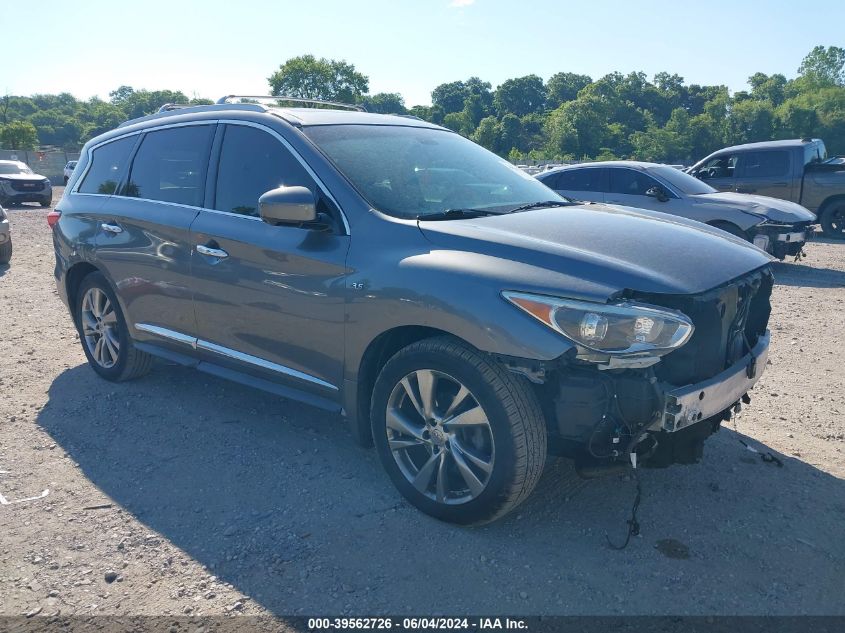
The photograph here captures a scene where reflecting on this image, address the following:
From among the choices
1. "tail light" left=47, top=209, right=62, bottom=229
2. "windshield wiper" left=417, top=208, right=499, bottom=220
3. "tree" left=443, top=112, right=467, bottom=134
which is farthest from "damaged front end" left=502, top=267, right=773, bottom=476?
"tree" left=443, top=112, right=467, bottom=134

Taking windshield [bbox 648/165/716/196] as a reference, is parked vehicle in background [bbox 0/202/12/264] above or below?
below

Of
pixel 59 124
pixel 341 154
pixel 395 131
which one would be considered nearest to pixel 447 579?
pixel 341 154

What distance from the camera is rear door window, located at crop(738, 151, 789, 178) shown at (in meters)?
13.9

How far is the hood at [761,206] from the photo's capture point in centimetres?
1020

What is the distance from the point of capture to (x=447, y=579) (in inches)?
114

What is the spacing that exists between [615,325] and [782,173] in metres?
13.1

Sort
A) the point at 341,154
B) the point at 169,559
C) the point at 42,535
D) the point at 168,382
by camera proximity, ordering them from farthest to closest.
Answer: the point at 168,382 → the point at 341,154 → the point at 42,535 → the point at 169,559

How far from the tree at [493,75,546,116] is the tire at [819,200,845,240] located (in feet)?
419

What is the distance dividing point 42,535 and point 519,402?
233cm

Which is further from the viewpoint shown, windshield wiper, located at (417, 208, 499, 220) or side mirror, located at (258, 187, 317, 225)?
windshield wiper, located at (417, 208, 499, 220)

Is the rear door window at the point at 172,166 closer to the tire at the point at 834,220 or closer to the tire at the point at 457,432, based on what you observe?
the tire at the point at 457,432

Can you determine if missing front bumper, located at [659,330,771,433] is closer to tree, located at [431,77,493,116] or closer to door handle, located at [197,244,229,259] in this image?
door handle, located at [197,244,229,259]

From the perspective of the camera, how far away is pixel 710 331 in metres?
3.07

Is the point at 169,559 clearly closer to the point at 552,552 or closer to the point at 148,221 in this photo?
the point at 552,552
